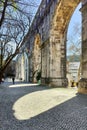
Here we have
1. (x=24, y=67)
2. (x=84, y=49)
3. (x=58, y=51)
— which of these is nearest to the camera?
(x=84, y=49)

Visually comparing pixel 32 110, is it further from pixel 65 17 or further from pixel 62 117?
pixel 65 17

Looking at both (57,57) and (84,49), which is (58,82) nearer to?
(57,57)

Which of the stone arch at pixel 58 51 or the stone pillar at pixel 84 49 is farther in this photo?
the stone arch at pixel 58 51

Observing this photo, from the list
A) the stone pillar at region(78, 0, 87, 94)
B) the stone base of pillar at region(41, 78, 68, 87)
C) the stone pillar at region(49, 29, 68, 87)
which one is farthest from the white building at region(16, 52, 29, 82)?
the stone pillar at region(78, 0, 87, 94)

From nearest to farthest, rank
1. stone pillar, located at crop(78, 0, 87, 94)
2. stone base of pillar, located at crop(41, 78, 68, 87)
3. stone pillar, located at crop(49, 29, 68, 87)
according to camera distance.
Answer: stone pillar, located at crop(78, 0, 87, 94), stone base of pillar, located at crop(41, 78, 68, 87), stone pillar, located at crop(49, 29, 68, 87)

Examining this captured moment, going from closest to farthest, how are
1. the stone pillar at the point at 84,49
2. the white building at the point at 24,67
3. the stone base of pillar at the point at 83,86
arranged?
the stone base of pillar at the point at 83,86, the stone pillar at the point at 84,49, the white building at the point at 24,67

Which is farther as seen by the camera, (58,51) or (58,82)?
(58,51)

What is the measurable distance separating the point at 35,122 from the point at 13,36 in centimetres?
794

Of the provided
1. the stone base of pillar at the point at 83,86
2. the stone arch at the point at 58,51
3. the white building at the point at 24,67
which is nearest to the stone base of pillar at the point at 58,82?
the stone arch at the point at 58,51

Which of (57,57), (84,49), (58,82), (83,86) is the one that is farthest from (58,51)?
(83,86)

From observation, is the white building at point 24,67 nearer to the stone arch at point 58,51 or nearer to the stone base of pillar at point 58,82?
the stone arch at point 58,51

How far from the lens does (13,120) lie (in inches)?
271

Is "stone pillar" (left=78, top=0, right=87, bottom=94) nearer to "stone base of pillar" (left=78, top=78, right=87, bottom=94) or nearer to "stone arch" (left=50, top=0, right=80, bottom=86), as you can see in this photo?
"stone base of pillar" (left=78, top=78, right=87, bottom=94)

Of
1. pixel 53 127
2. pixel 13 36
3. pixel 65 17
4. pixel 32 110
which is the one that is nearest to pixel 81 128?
pixel 53 127
